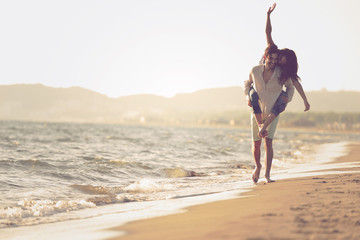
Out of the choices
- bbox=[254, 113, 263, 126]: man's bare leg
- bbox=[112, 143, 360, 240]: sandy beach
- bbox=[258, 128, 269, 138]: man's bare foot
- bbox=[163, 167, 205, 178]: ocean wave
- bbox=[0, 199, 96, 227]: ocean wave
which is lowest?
bbox=[163, 167, 205, 178]: ocean wave

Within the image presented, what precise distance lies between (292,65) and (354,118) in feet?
430

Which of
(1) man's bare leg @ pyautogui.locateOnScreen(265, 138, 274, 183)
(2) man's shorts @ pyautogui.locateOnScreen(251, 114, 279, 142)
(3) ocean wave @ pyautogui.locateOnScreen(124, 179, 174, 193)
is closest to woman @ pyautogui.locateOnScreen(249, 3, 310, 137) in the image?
(2) man's shorts @ pyautogui.locateOnScreen(251, 114, 279, 142)

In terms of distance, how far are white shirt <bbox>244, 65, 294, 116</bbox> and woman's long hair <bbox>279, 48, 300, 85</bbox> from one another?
65 millimetres

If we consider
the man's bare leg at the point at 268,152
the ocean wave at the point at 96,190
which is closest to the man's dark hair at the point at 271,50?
the man's bare leg at the point at 268,152

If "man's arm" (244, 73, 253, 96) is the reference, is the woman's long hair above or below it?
above

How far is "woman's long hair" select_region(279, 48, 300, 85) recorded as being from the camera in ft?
18.8

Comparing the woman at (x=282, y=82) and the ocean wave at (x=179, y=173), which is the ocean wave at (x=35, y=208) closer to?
the woman at (x=282, y=82)

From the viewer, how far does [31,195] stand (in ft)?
A: 20.3

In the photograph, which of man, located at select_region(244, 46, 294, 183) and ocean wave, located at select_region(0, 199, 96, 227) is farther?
man, located at select_region(244, 46, 294, 183)

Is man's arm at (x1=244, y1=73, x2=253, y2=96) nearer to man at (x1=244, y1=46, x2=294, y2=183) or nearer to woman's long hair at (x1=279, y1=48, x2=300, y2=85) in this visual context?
man at (x1=244, y1=46, x2=294, y2=183)

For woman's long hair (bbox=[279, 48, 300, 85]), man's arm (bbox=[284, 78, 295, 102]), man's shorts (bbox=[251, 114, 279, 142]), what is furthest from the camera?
man's shorts (bbox=[251, 114, 279, 142])

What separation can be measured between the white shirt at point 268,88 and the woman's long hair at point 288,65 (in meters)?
0.06

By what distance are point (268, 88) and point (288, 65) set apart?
457 millimetres

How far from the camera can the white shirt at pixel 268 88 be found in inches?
229
